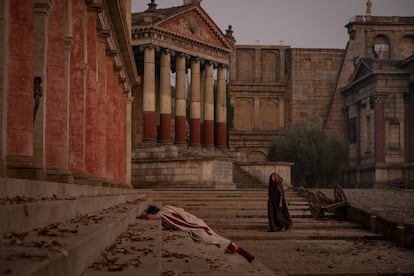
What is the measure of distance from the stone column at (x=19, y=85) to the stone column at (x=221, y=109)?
45.8 m

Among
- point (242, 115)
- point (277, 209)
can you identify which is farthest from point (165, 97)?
point (277, 209)

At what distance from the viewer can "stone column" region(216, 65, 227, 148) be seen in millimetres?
53906

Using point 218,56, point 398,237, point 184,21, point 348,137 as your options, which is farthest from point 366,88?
point 398,237

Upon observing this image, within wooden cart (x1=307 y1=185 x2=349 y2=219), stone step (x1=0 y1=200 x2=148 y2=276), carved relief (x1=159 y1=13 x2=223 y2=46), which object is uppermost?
carved relief (x1=159 y1=13 x2=223 y2=46)

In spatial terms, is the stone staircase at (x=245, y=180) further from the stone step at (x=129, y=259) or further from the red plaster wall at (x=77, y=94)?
the stone step at (x=129, y=259)

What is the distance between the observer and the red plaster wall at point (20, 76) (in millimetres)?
8031

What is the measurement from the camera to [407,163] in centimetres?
6000

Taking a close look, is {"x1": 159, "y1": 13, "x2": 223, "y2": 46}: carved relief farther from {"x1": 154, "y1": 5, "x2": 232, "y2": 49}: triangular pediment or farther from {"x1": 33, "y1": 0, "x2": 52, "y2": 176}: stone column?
{"x1": 33, "y1": 0, "x2": 52, "y2": 176}: stone column

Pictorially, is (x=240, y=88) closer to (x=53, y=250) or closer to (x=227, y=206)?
(x=227, y=206)

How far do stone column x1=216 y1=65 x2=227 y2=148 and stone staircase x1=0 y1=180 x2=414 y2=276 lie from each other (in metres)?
34.7

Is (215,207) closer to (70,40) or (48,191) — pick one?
(70,40)

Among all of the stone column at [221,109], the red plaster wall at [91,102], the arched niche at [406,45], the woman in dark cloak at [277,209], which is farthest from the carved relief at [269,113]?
the red plaster wall at [91,102]

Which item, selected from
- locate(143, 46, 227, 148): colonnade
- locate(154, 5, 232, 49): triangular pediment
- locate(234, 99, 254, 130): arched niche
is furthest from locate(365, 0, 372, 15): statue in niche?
locate(143, 46, 227, 148): colonnade

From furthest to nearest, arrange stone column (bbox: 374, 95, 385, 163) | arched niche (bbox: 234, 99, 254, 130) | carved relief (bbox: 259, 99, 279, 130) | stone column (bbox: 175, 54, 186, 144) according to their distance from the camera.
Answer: carved relief (bbox: 259, 99, 279, 130) < arched niche (bbox: 234, 99, 254, 130) < stone column (bbox: 374, 95, 385, 163) < stone column (bbox: 175, 54, 186, 144)
